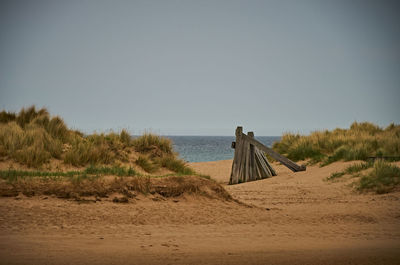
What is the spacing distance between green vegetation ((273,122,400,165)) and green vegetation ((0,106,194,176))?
5.91 meters

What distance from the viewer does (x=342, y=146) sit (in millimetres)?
14891

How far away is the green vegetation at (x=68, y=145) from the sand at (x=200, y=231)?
2.37m

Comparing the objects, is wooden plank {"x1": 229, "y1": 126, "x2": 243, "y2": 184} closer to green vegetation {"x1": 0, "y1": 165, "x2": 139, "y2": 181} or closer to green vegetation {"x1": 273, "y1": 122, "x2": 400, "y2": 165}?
green vegetation {"x1": 273, "y1": 122, "x2": 400, "y2": 165}

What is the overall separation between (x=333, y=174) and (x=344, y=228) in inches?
225

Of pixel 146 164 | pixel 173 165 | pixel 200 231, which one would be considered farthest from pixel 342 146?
pixel 200 231

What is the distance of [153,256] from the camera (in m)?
4.39

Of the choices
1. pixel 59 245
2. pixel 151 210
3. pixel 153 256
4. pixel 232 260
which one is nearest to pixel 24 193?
pixel 151 210

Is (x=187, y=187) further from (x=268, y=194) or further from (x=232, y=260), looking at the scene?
(x=232, y=260)

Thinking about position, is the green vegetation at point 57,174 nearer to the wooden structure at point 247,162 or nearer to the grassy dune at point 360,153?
the wooden structure at point 247,162

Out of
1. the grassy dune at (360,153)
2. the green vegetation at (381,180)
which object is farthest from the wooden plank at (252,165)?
the green vegetation at (381,180)

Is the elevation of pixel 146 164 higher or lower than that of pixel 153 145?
lower

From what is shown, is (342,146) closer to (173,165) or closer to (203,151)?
(173,165)

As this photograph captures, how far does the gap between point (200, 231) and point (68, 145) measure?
743cm

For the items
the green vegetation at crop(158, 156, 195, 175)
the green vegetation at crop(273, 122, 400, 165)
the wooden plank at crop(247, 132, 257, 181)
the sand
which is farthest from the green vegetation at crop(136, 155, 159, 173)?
the green vegetation at crop(273, 122, 400, 165)
